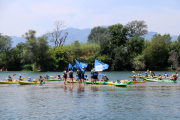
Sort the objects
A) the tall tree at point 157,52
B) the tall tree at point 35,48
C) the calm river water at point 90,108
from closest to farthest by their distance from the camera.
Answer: the calm river water at point 90,108 → the tall tree at point 157,52 → the tall tree at point 35,48

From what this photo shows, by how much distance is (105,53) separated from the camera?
89.7 m

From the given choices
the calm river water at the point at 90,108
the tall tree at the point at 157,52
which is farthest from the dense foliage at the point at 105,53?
the calm river water at the point at 90,108

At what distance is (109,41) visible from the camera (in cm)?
8919

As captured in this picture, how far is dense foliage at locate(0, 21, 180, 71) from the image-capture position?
84500 mm

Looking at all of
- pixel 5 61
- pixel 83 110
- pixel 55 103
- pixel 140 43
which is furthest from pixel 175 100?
pixel 5 61

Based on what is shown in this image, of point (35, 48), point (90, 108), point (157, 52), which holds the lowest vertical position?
point (90, 108)

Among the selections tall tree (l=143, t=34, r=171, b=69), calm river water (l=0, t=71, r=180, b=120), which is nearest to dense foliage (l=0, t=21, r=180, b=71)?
tall tree (l=143, t=34, r=171, b=69)

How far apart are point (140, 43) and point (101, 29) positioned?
65383mm

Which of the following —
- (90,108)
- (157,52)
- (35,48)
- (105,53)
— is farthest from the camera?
(105,53)

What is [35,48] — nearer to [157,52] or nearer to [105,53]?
[105,53]

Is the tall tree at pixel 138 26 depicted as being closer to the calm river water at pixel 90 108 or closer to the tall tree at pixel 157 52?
the tall tree at pixel 157 52

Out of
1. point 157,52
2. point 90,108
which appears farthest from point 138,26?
point 90,108

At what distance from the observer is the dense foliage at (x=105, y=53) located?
84500 mm

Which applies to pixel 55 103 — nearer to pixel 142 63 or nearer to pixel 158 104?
pixel 158 104
